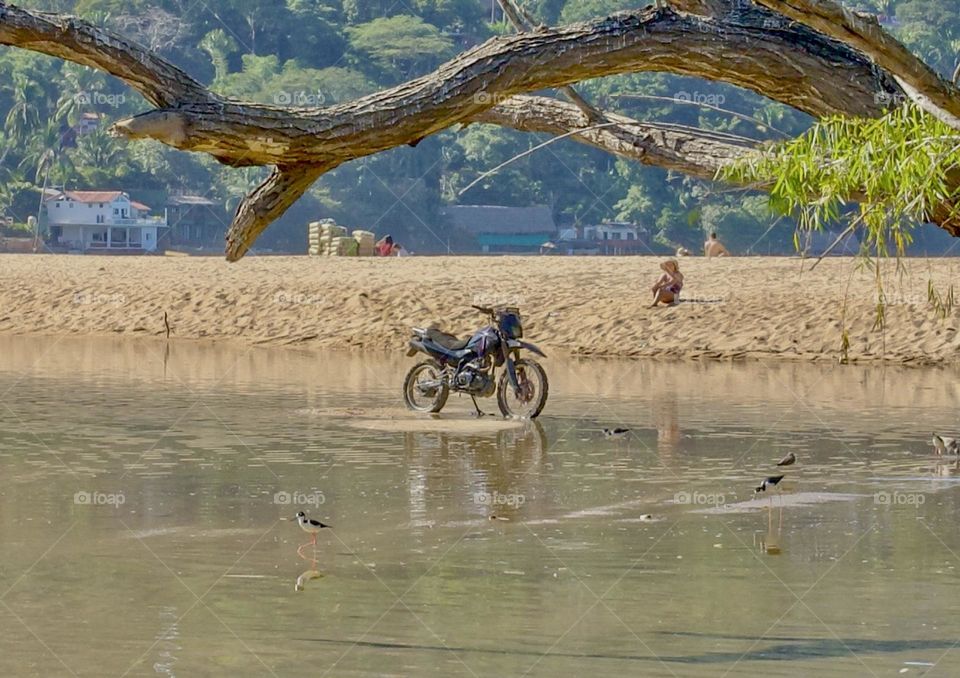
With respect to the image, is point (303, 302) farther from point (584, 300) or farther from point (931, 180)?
point (931, 180)

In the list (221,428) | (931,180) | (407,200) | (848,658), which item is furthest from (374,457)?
(407,200)

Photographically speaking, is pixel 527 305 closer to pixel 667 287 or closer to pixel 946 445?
pixel 667 287

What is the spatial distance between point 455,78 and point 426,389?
11503 mm

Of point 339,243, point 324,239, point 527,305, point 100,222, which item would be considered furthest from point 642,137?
point 100,222

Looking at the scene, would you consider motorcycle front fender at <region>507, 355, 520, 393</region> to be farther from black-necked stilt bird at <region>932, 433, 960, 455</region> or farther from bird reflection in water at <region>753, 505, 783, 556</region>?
bird reflection in water at <region>753, 505, 783, 556</region>

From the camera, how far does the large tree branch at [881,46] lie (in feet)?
19.6

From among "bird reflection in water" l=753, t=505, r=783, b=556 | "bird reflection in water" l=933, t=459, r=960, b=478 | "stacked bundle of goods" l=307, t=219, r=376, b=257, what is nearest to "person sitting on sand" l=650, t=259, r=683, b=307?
"bird reflection in water" l=933, t=459, r=960, b=478

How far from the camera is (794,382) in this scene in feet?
72.7

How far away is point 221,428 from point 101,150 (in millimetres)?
68100

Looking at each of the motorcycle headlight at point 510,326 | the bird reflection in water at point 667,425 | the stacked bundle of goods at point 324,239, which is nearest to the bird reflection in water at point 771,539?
the bird reflection in water at point 667,425

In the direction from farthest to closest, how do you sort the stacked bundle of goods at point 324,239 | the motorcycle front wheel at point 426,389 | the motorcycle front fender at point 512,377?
the stacked bundle of goods at point 324,239 → the motorcycle front wheel at point 426,389 → the motorcycle front fender at point 512,377

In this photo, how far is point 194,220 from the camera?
84.0 meters

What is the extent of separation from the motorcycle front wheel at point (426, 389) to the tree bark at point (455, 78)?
11011mm

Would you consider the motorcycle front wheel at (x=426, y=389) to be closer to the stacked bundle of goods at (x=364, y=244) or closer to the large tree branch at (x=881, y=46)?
the large tree branch at (x=881, y=46)
